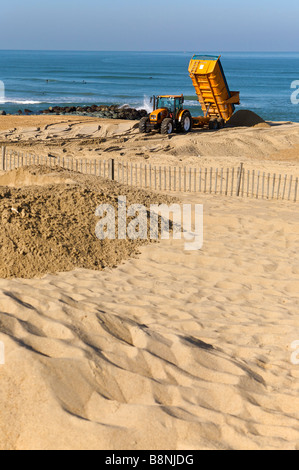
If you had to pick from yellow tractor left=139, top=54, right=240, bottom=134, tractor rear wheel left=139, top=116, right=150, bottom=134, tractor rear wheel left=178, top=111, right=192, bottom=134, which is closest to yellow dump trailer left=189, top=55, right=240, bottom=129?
yellow tractor left=139, top=54, right=240, bottom=134

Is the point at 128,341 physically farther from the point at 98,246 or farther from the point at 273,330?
the point at 98,246

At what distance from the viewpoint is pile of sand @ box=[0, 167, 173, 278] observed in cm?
702

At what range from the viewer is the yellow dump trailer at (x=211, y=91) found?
2112 cm

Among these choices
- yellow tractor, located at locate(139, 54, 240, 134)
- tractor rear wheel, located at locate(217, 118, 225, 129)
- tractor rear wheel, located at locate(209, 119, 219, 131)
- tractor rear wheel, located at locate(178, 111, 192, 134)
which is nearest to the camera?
yellow tractor, located at locate(139, 54, 240, 134)

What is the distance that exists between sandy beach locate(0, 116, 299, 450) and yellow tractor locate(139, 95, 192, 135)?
40.3ft

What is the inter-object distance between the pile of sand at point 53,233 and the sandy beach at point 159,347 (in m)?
0.08

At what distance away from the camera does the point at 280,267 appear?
7.79m

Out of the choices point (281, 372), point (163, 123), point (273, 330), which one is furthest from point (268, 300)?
point (163, 123)

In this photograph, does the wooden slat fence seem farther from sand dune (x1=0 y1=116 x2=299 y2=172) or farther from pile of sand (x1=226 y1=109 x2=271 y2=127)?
pile of sand (x1=226 y1=109 x2=271 y2=127)

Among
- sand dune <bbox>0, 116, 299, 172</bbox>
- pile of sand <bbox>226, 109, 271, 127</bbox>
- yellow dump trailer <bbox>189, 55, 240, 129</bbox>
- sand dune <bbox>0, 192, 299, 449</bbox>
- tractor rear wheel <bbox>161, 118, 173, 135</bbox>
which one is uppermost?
yellow dump trailer <bbox>189, 55, 240, 129</bbox>

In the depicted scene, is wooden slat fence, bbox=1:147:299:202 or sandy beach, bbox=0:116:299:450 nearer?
sandy beach, bbox=0:116:299:450

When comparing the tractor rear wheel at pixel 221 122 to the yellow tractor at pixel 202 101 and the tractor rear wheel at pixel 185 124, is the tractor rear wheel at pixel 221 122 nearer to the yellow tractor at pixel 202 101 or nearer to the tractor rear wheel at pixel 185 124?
the yellow tractor at pixel 202 101

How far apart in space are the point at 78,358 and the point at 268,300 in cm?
328

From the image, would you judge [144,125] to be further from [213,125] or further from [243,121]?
[243,121]
